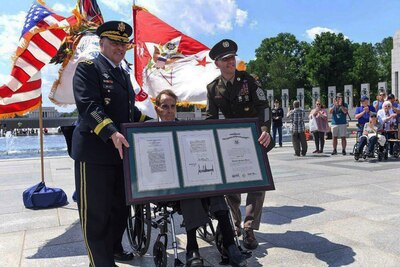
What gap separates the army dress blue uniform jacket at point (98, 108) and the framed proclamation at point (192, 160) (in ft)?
0.71

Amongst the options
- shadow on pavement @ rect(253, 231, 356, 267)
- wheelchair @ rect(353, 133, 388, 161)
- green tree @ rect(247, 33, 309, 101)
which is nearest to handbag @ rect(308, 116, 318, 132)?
wheelchair @ rect(353, 133, 388, 161)

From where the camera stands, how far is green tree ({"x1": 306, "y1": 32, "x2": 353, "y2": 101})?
2397 inches

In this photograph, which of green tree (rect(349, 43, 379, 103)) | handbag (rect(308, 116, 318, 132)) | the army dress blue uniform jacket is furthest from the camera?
green tree (rect(349, 43, 379, 103))

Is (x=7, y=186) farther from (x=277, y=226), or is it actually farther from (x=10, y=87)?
(x=277, y=226)

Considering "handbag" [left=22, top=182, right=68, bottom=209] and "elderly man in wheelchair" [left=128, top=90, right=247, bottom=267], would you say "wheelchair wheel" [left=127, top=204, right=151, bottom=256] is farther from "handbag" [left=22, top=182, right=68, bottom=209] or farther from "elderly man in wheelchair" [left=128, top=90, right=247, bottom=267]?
"handbag" [left=22, top=182, right=68, bottom=209]

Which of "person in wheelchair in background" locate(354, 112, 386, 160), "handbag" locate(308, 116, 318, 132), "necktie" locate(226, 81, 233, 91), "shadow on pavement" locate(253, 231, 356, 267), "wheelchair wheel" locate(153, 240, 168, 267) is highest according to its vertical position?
"necktie" locate(226, 81, 233, 91)

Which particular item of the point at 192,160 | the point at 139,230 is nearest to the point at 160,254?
the point at 139,230

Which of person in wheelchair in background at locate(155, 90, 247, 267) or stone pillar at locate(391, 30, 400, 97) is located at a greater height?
stone pillar at locate(391, 30, 400, 97)

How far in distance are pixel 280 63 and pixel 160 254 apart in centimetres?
7052

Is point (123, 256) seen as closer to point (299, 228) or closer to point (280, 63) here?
point (299, 228)

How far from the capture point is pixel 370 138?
10.8 metres

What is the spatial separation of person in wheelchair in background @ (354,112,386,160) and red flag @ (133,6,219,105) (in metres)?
6.67

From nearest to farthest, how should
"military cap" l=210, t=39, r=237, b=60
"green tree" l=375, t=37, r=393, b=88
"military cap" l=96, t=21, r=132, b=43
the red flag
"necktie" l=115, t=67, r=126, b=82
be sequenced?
"military cap" l=96, t=21, r=132, b=43
"necktie" l=115, t=67, r=126, b=82
"military cap" l=210, t=39, r=237, b=60
the red flag
"green tree" l=375, t=37, r=393, b=88

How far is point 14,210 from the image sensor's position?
6164 mm
